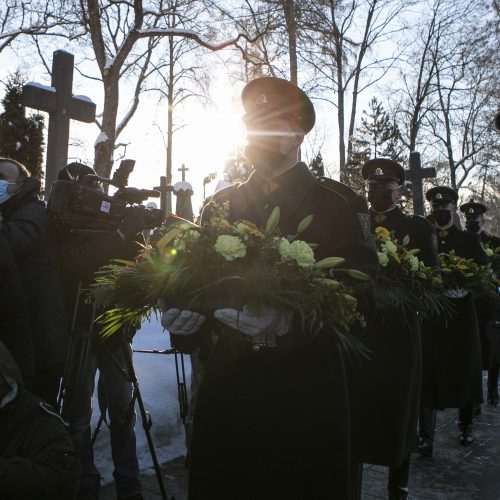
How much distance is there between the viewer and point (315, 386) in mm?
2178

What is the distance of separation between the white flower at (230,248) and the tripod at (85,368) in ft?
5.41

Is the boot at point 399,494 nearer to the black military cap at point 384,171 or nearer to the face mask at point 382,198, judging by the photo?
the face mask at point 382,198

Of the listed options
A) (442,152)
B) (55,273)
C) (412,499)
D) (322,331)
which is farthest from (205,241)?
(442,152)

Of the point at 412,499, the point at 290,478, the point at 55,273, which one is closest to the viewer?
the point at 290,478

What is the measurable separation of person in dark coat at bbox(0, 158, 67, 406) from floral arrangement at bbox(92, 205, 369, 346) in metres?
1.48

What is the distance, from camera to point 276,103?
260 centimetres

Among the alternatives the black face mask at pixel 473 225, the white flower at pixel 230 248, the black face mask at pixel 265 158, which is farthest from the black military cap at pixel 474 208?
the white flower at pixel 230 248

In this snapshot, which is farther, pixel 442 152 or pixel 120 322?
pixel 442 152

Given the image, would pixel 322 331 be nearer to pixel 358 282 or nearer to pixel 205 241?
pixel 358 282

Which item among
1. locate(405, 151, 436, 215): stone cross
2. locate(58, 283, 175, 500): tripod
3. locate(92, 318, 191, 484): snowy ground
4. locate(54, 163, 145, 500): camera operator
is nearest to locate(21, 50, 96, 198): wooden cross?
locate(92, 318, 191, 484): snowy ground

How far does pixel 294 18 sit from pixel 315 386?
45.1 feet

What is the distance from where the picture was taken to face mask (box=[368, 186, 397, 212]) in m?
4.66

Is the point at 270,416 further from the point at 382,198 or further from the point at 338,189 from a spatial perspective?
the point at 382,198

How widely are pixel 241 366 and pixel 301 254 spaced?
49cm
